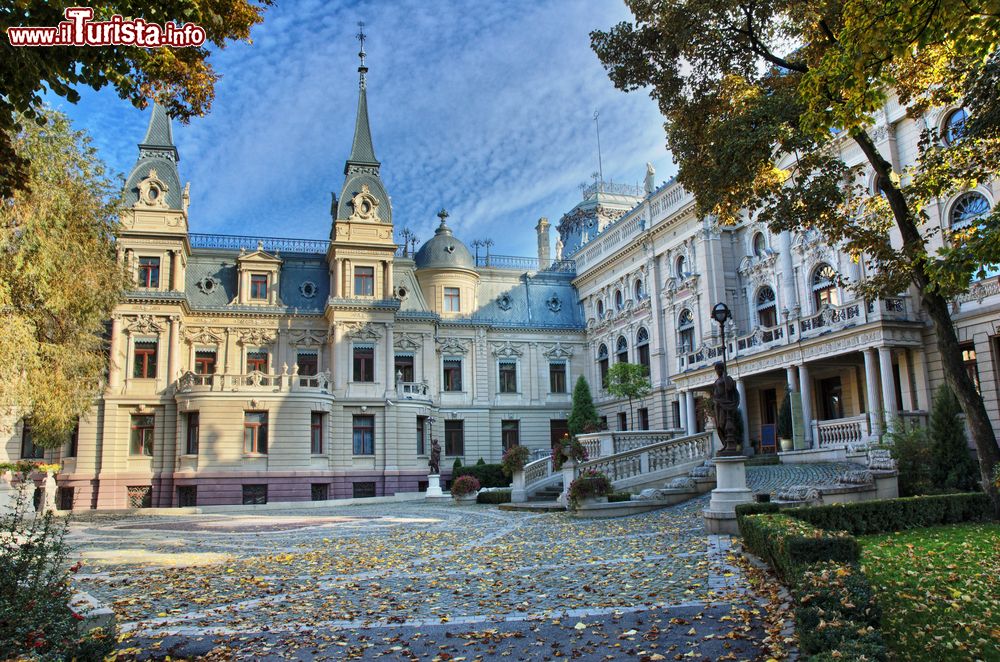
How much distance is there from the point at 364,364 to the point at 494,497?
46.3ft

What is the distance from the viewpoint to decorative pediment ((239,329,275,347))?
4072 centimetres

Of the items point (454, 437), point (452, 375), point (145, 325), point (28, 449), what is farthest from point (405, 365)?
point (28, 449)

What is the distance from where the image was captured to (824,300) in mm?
28594

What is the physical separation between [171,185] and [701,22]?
3173 centimetres

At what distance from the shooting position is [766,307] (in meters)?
32.2

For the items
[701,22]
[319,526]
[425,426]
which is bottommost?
[319,526]

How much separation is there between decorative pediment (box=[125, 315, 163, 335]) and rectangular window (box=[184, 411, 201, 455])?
4871 millimetres

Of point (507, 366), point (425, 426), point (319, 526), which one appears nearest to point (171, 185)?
point (425, 426)

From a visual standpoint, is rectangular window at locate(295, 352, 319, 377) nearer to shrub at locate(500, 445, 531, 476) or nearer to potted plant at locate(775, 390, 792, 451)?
shrub at locate(500, 445, 531, 476)

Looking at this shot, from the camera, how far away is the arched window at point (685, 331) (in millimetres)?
35875

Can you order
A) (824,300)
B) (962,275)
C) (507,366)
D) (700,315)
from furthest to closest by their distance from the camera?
(507,366), (700,315), (824,300), (962,275)

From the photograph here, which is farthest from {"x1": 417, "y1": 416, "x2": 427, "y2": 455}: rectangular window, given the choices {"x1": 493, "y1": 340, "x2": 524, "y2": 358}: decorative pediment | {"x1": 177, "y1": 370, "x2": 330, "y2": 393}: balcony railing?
{"x1": 493, "y1": 340, "x2": 524, "y2": 358}: decorative pediment

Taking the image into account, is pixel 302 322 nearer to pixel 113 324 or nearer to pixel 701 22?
pixel 113 324

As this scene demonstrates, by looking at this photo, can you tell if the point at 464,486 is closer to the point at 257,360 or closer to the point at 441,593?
the point at 257,360
